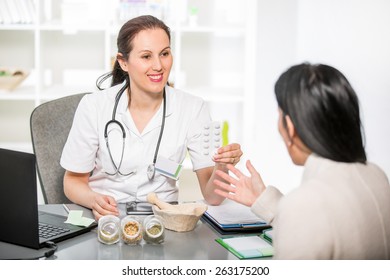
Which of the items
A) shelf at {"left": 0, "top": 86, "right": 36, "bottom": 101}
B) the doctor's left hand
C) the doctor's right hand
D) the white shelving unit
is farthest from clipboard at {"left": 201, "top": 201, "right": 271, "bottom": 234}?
shelf at {"left": 0, "top": 86, "right": 36, "bottom": 101}

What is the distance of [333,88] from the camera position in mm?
1172

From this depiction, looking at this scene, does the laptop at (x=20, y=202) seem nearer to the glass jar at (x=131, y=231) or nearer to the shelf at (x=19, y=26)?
the glass jar at (x=131, y=231)

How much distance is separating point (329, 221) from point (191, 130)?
105cm

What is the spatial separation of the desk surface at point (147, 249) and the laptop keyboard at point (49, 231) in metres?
0.04

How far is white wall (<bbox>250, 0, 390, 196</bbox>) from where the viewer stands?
2488mm

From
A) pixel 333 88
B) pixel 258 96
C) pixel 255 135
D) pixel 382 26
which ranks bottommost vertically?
pixel 255 135

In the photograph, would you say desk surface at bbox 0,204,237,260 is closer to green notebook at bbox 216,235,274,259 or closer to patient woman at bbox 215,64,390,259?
green notebook at bbox 216,235,274,259

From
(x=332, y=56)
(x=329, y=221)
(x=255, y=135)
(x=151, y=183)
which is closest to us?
(x=329, y=221)

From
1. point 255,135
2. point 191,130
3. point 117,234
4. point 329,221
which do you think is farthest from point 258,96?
point 329,221

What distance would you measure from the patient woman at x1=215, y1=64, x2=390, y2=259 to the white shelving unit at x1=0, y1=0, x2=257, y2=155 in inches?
91.9

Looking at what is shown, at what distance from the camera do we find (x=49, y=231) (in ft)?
4.90

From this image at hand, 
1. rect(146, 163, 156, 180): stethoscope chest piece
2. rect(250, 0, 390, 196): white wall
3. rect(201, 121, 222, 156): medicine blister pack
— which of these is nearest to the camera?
rect(201, 121, 222, 156): medicine blister pack

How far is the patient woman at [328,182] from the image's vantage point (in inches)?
43.3
